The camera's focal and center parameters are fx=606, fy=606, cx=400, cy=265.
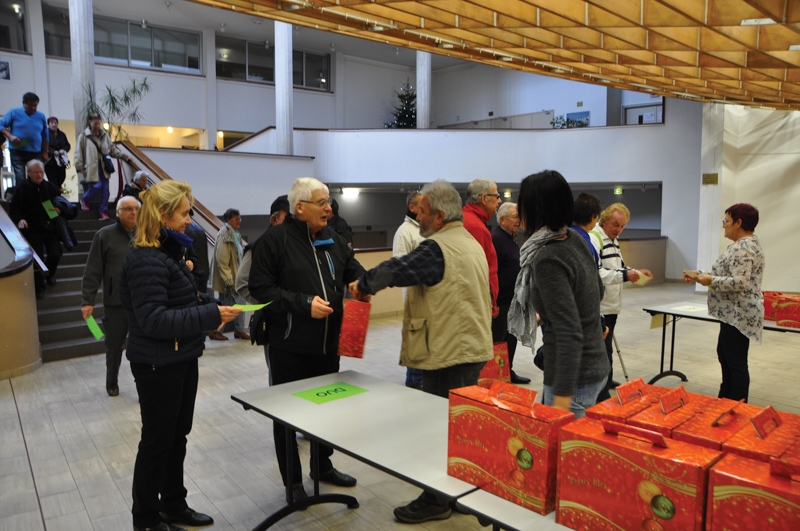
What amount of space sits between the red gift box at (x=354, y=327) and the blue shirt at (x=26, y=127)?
7.31m

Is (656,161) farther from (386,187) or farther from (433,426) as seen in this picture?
(433,426)

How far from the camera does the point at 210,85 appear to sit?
56.6 feet

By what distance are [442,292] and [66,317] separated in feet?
19.1

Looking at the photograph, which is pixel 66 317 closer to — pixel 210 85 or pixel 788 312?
pixel 788 312

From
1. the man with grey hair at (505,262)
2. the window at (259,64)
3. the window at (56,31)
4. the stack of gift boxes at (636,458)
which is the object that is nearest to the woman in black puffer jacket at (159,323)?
the stack of gift boxes at (636,458)

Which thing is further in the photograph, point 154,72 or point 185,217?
point 154,72

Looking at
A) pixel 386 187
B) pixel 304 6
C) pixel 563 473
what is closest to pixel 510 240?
pixel 304 6

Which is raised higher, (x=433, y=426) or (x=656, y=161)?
(x=656, y=161)

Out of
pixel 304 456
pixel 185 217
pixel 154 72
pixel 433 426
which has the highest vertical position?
pixel 154 72

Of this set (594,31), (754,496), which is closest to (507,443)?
(754,496)

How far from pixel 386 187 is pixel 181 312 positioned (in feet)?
45.5

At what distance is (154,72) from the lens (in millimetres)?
16312

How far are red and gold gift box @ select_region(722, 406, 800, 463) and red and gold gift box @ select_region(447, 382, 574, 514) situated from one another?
40 cm

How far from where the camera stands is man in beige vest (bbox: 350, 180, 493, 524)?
8.89 ft
